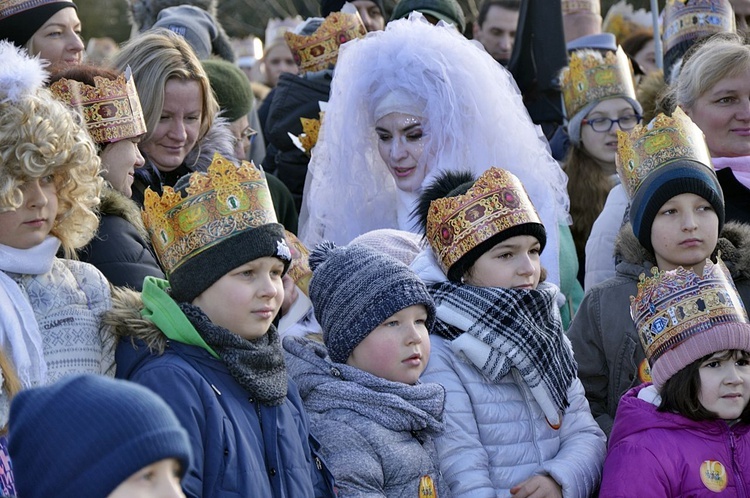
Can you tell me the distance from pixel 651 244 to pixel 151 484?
3.26m

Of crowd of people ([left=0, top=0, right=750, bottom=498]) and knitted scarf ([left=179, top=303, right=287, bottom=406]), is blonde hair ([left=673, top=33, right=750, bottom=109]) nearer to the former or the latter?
crowd of people ([left=0, top=0, right=750, bottom=498])

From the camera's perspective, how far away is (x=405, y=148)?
6234mm

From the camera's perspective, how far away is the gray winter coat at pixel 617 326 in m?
5.28

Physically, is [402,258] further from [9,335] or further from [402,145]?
[9,335]

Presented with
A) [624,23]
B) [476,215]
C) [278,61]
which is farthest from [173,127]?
[624,23]

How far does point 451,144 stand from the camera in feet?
20.3

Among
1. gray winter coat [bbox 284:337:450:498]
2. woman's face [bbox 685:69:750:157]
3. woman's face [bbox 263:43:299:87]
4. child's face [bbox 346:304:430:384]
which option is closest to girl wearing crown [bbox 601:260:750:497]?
gray winter coat [bbox 284:337:450:498]

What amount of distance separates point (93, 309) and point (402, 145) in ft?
8.47

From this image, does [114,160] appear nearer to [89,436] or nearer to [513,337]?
[513,337]

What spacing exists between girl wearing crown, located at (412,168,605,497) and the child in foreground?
17cm

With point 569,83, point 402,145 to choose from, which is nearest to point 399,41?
point 402,145

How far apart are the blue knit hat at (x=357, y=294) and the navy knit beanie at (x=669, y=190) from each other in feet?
3.98

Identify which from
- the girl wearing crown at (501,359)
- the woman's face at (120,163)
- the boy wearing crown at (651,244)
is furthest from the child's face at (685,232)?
the woman's face at (120,163)

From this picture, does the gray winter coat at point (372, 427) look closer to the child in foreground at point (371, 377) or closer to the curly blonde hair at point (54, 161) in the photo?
the child in foreground at point (371, 377)
